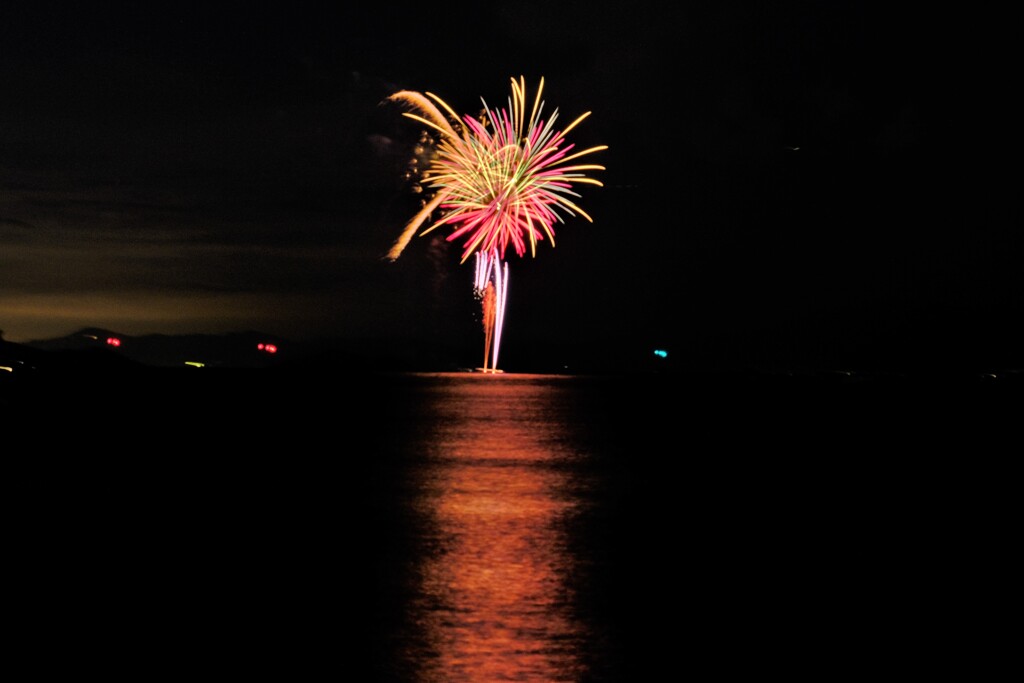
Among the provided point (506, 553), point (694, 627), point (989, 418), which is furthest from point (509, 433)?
point (694, 627)

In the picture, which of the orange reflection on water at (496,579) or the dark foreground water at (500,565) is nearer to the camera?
the orange reflection on water at (496,579)

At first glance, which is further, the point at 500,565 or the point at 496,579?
the point at 500,565

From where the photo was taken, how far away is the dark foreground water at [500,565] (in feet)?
23.2

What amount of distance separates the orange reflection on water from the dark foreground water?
4cm

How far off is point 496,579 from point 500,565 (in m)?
0.76

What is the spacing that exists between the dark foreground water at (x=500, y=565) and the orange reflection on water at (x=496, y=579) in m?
0.04

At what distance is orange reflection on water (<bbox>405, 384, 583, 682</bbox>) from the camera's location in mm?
6944

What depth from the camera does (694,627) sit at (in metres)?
7.94

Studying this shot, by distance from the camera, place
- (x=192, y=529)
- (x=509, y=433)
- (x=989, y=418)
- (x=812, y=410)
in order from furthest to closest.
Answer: (x=812, y=410) → (x=989, y=418) → (x=509, y=433) → (x=192, y=529)

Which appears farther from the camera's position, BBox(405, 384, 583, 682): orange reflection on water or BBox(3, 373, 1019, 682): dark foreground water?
BBox(3, 373, 1019, 682): dark foreground water

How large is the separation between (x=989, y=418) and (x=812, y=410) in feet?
33.4

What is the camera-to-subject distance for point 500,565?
10562 mm

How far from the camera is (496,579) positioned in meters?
9.80

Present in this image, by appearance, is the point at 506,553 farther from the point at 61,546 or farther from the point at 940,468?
the point at 940,468
